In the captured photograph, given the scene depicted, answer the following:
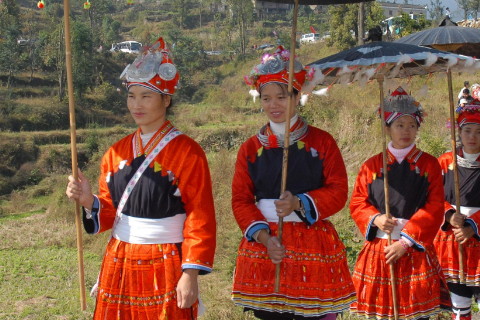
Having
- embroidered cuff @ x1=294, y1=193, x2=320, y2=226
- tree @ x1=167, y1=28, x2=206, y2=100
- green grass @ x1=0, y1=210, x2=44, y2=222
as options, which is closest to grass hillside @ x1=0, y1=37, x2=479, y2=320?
green grass @ x1=0, y1=210, x2=44, y2=222

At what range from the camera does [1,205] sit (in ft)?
69.4

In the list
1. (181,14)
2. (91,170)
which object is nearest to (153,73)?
(91,170)

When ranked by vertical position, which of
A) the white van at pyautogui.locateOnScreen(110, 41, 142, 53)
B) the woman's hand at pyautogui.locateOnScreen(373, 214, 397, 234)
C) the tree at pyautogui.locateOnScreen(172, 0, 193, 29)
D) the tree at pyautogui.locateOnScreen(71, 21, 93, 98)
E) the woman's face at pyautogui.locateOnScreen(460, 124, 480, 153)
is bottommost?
the woman's hand at pyautogui.locateOnScreen(373, 214, 397, 234)

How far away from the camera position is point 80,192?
2.54 m

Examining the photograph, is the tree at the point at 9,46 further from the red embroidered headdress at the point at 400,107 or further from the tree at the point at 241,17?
the red embroidered headdress at the point at 400,107

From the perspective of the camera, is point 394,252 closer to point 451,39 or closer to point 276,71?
point 276,71

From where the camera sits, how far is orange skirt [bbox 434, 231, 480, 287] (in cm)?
371

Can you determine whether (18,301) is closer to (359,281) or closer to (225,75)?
(359,281)

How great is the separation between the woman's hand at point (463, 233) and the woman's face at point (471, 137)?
1.88ft

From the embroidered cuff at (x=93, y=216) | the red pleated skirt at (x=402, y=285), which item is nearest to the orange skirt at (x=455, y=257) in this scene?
the red pleated skirt at (x=402, y=285)

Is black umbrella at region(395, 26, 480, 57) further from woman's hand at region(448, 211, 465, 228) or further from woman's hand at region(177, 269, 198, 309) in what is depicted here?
woman's hand at region(177, 269, 198, 309)

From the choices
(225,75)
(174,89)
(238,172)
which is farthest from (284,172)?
(225,75)

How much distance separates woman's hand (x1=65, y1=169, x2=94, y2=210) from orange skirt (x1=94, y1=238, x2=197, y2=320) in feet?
0.95

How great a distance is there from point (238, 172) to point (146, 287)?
0.78 m
